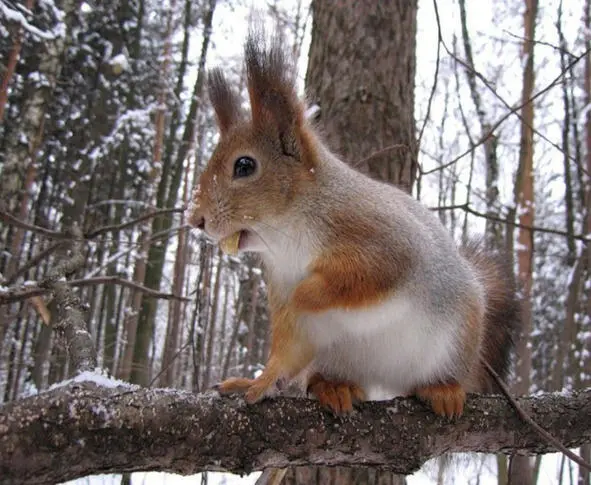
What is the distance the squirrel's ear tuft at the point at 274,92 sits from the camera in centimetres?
179

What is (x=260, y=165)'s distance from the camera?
1871 millimetres

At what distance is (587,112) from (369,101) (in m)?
6.10

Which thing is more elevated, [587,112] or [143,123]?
[143,123]

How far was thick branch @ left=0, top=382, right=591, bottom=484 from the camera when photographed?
1.01m

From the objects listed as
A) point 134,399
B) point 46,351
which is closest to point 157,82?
point 46,351

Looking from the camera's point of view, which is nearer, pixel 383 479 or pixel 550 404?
pixel 550 404

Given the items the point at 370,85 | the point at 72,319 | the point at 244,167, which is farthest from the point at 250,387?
the point at 370,85

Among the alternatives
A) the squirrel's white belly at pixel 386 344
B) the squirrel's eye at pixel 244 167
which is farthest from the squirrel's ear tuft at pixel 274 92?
the squirrel's white belly at pixel 386 344

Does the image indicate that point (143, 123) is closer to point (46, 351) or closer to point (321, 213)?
point (46, 351)

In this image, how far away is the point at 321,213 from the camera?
5.85 ft

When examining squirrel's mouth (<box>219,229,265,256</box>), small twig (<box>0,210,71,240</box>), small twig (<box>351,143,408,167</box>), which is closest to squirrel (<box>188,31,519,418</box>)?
squirrel's mouth (<box>219,229,265,256</box>)

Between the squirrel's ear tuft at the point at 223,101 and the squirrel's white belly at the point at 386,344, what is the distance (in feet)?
2.79

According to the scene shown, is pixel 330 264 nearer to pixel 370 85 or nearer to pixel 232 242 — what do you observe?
pixel 232 242

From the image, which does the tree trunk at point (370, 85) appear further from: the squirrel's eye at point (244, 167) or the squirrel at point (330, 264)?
the squirrel's eye at point (244, 167)
